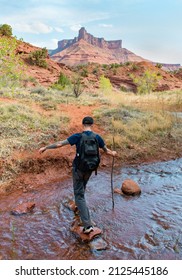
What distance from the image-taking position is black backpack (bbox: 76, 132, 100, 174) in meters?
4.12

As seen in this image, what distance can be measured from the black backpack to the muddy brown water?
3.99ft

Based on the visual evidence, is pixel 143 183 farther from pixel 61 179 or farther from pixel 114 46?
pixel 114 46

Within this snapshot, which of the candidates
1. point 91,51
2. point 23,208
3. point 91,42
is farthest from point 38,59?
point 91,42

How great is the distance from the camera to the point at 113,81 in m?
48.3

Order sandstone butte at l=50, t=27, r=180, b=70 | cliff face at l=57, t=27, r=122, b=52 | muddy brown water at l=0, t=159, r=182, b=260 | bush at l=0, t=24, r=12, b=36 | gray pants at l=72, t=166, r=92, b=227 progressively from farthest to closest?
cliff face at l=57, t=27, r=122, b=52 → sandstone butte at l=50, t=27, r=180, b=70 → bush at l=0, t=24, r=12, b=36 → gray pants at l=72, t=166, r=92, b=227 → muddy brown water at l=0, t=159, r=182, b=260

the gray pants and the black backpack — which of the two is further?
the gray pants

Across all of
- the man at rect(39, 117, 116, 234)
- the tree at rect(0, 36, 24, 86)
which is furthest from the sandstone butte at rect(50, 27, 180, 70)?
the man at rect(39, 117, 116, 234)

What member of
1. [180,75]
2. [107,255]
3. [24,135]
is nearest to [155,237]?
[107,255]

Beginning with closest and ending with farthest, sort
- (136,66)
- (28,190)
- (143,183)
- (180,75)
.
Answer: (28,190)
(143,183)
(136,66)
(180,75)

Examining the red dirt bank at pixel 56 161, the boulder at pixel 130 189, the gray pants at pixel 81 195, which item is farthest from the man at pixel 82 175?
the red dirt bank at pixel 56 161

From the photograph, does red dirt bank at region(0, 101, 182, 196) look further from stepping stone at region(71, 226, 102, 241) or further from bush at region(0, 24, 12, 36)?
bush at region(0, 24, 12, 36)

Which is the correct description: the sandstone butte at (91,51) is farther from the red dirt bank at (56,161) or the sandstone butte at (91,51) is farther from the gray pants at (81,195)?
the gray pants at (81,195)

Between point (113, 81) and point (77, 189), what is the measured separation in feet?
149

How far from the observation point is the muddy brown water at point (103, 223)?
161 inches
